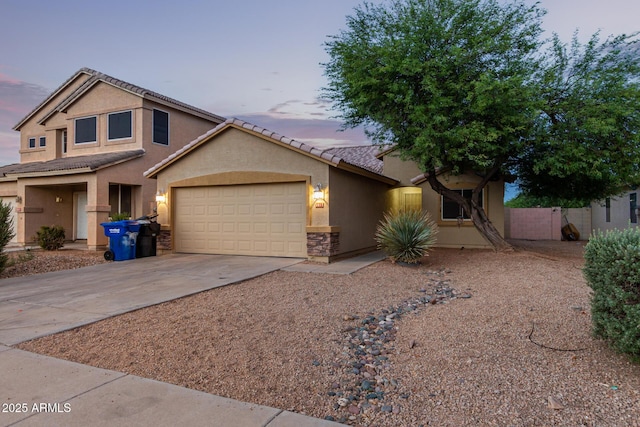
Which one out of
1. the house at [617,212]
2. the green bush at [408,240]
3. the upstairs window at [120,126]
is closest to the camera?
the green bush at [408,240]

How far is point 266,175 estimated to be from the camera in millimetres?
10836

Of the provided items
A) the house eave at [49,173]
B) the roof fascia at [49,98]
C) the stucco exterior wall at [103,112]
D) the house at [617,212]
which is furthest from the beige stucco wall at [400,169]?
the roof fascia at [49,98]

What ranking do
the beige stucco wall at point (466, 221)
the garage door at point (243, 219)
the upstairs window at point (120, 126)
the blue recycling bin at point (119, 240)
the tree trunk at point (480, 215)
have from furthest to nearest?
the upstairs window at point (120, 126) < the beige stucco wall at point (466, 221) < the tree trunk at point (480, 215) < the blue recycling bin at point (119, 240) < the garage door at point (243, 219)

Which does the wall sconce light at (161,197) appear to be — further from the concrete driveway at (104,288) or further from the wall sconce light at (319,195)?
the wall sconce light at (319,195)

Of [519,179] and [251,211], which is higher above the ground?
[519,179]

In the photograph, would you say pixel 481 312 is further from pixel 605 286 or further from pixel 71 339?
pixel 71 339

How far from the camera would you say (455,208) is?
14023 millimetres

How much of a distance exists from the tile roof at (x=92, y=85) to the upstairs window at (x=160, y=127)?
1.81ft

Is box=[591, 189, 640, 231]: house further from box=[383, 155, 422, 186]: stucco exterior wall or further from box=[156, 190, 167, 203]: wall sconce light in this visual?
box=[156, 190, 167, 203]: wall sconce light

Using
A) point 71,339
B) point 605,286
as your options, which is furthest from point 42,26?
point 605,286

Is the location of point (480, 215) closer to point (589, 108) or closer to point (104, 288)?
point (589, 108)

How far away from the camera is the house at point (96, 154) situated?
13758mm

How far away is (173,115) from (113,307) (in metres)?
12.6

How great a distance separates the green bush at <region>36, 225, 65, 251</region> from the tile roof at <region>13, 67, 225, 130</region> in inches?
237
